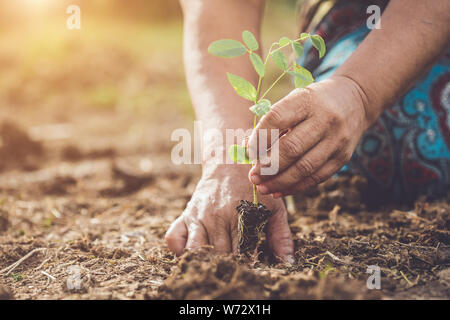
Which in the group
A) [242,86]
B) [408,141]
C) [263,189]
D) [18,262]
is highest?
[242,86]

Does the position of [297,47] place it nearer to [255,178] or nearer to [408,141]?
[255,178]

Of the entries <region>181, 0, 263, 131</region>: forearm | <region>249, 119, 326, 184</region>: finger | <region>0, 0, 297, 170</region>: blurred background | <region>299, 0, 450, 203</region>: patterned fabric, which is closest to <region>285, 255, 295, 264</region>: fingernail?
<region>249, 119, 326, 184</region>: finger

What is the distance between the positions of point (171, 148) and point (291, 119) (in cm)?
276

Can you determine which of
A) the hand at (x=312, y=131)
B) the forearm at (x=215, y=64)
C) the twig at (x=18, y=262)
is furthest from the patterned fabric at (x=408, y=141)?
the twig at (x=18, y=262)

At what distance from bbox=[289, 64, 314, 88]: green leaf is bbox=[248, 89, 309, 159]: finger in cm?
3

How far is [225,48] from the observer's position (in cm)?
122

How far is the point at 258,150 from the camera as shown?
4.17ft

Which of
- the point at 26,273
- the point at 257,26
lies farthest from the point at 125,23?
the point at 26,273

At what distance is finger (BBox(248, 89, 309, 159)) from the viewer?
124 centimetres

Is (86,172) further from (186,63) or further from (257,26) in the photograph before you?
(257,26)

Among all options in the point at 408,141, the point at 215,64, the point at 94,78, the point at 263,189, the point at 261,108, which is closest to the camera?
the point at 261,108

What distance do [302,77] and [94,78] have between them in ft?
21.2

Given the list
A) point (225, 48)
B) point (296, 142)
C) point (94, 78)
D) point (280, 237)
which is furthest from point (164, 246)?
point (94, 78)

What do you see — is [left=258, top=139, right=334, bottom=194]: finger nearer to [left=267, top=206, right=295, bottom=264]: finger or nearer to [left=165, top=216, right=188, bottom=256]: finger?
[left=267, top=206, right=295, bottom=264]: finger
